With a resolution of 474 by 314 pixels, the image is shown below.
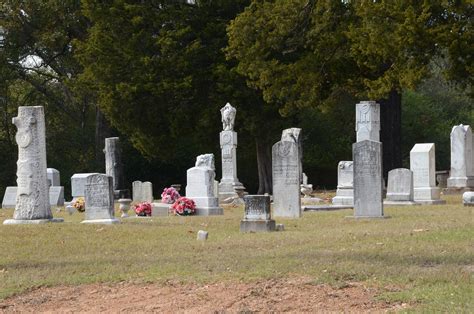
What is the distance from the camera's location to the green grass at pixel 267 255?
12.1 m

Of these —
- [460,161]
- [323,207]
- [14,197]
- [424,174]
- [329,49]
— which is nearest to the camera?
[323,207]

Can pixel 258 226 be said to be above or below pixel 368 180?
below

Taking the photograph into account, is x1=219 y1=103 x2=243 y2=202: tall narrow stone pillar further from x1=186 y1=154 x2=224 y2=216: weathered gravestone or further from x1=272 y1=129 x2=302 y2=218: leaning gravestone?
x1=272 y1=129 x2=302 y2=218: leaning gravestone

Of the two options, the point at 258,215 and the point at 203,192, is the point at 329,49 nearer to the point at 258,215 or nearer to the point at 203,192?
the point at 203,192

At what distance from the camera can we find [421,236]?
1652 centimetres

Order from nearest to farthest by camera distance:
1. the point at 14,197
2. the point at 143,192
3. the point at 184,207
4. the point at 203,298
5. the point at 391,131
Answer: the point at 203,298 → the point at 184,207 → the point at 14,197 → the point at 143,192 → the point at 391,131

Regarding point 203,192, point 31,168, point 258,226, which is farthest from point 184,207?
point 258,226

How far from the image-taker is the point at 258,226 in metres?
18.9

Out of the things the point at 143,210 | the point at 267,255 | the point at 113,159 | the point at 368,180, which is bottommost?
the point at 267,255

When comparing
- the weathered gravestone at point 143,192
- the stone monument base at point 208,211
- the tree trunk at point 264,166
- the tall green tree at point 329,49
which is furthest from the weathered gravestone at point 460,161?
the stone monument base at point 208,211

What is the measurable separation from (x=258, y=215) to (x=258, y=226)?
0.71ft

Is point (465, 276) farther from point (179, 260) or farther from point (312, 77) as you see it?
point (312, 77)

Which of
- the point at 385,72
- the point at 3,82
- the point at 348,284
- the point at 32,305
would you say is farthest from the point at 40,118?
the point at 3,82

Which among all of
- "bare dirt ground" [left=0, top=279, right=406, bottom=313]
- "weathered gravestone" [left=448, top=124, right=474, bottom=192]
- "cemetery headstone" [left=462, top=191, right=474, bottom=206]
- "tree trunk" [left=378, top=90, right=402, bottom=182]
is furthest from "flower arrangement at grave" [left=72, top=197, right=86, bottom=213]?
"tree trunk" [left=378, top=90, right=402, bottom=182]
